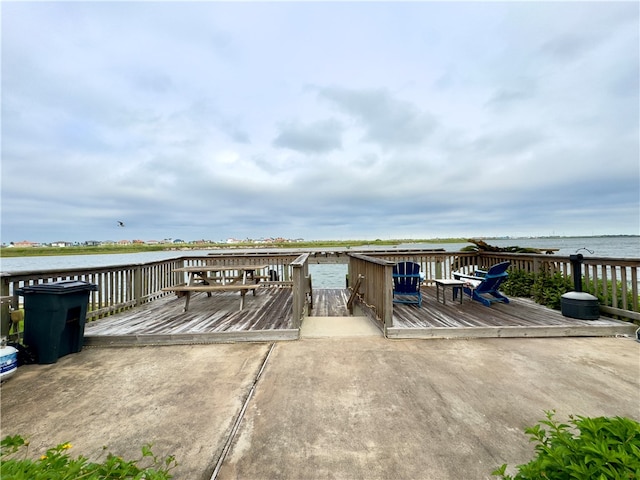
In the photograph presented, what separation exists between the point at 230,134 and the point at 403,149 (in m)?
11.7

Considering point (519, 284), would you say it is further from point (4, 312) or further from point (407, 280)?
point (4, 312)

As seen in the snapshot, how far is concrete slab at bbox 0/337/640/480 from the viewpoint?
1.59m

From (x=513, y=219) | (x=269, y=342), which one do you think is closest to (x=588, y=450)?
(x=269, y=342)

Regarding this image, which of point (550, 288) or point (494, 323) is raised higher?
point (550, 288)

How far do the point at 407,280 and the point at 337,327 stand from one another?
1.65 meters

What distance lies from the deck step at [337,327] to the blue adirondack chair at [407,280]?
2.95ft

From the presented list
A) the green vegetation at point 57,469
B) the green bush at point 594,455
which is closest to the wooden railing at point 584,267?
the green bush at point 594,455

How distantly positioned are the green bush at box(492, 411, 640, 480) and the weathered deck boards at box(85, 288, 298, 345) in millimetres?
2960

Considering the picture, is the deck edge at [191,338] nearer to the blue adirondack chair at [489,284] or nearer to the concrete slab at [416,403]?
the concrete slab at [416,403]

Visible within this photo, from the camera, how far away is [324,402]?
7.09 ft

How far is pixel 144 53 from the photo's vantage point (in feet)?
27.4

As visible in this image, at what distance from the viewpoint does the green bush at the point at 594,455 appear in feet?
2.58

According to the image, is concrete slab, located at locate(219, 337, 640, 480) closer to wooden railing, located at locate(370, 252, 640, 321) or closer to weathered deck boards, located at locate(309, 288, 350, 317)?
wooden railing, located at locate(370, 252, 640, 321)

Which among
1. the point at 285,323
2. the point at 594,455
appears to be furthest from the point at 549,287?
the point at 594,455
